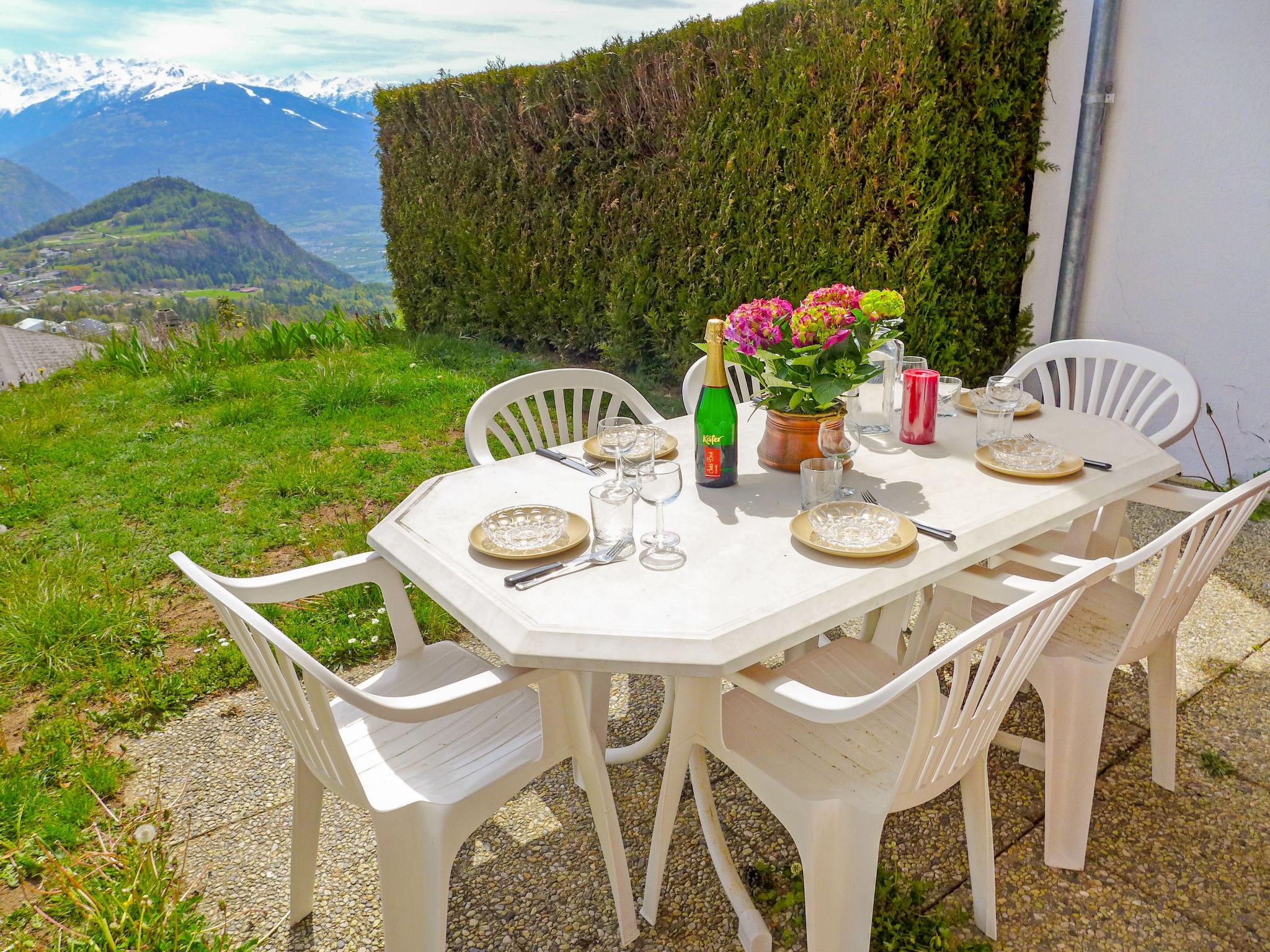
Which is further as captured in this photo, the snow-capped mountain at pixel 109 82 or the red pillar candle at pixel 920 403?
the snow-capped mountain at pixel 109 82

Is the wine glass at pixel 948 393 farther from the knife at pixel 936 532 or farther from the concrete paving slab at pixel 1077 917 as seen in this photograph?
the concrete paving slab at pixel 1077 917

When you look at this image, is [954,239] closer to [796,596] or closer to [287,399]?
[796,596]

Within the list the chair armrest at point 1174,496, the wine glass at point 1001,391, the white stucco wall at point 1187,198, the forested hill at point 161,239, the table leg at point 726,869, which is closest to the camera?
the table leg at point 726,869

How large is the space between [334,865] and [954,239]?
3.92m

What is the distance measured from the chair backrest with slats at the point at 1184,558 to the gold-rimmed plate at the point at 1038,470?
302mm

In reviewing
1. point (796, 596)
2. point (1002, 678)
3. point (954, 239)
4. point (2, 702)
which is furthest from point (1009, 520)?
point (2, 702)

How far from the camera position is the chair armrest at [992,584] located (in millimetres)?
1601

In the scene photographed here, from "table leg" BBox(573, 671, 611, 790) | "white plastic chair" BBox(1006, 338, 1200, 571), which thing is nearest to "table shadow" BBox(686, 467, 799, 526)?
"table leg" BBox(573, 671, 611, 790)

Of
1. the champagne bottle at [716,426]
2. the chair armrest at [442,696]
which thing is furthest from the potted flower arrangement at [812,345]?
the chair armrest at [442,696]

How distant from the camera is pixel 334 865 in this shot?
1.94m

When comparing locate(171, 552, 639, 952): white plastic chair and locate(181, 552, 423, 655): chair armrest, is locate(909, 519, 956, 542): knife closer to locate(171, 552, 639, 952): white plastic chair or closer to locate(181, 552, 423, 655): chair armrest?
locate(171, 552, 639, 952): white plastic chair

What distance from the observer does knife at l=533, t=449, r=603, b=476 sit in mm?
2129

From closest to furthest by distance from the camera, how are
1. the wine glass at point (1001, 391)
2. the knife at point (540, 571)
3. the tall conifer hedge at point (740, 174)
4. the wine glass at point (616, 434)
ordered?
1. the knife at point (540, 571)
2. the wine glass at point (616, 434)
3. the wine glass at point (1001, 391)
4. the tall conifer hedge at point (740, 174)

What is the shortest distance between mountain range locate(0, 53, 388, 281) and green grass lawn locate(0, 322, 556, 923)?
67812 millimetres
